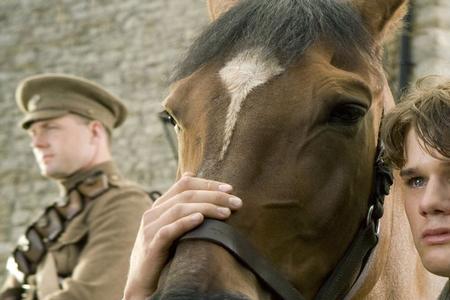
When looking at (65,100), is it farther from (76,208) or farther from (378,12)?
(378,12)

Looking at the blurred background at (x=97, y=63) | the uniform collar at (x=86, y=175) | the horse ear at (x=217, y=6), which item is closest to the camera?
the horse ear at (x=217, y=6)

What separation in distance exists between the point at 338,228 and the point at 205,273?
0.56 metres

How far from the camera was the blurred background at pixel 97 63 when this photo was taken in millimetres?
13430

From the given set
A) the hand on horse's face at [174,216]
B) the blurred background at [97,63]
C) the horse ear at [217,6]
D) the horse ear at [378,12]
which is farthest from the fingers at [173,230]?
the blurred background at [97,63]

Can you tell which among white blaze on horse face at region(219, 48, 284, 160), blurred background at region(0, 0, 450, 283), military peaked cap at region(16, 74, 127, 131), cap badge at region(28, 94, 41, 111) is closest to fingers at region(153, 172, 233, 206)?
white blaze on horse face at region(219, 48, 284, 160)

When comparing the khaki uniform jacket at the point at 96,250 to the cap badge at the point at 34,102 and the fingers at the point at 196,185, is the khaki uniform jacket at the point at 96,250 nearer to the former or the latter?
the cap badge at the point at 34,102

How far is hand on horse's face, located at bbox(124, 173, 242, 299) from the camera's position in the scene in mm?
2861

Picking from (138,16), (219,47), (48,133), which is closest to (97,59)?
(138,16)

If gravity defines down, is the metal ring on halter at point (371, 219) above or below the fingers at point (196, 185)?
below

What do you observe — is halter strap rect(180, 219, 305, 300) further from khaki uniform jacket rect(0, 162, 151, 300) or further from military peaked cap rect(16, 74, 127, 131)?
military peaked cap rect(16, 74, 127, 131)

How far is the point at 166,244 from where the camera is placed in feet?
9.46

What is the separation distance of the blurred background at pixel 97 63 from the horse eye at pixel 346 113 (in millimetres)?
9644

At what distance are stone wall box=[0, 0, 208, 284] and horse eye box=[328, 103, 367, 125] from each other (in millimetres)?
9866

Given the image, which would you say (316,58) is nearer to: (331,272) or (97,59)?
(331,272)
